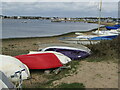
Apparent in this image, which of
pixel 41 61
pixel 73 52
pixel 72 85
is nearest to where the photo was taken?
pixel 72 85

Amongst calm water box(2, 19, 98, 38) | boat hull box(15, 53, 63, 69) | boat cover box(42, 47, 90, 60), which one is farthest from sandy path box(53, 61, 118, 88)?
calm water box(2, 19, 98, 38)

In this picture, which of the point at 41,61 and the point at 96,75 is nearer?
the point at 96,75

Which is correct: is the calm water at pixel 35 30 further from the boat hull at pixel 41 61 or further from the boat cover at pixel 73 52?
the boat hull at pixel 41 61

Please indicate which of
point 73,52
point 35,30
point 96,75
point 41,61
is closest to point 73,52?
point 73,52

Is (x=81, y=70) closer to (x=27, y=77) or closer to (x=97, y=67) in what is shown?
(x=97, y=67)

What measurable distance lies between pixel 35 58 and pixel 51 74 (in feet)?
4.28

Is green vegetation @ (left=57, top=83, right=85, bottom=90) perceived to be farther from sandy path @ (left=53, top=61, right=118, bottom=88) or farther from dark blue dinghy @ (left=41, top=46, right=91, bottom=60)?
dark blue dinghy @ (left=41, top=46, right=91, bottom=60)

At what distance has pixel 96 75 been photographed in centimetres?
636

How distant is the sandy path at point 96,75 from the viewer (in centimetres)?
556

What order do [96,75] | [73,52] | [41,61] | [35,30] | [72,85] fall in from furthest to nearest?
1. [35,30]
2. [73,52]
3. [41,61]
4. [96,75]
5. [72,85]

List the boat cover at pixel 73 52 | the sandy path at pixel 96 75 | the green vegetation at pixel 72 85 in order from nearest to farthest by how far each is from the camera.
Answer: the green vegetation at pixel 72 85
the sandy path at pixel 96 75
the boat cover at pixel 73 52

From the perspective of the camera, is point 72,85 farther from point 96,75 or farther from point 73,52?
point 73,52

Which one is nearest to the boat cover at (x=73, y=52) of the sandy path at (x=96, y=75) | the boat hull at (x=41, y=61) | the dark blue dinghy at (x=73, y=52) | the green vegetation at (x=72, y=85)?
the dark blue dinghy at (x=73, y=52)

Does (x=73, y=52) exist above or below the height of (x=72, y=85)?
above
